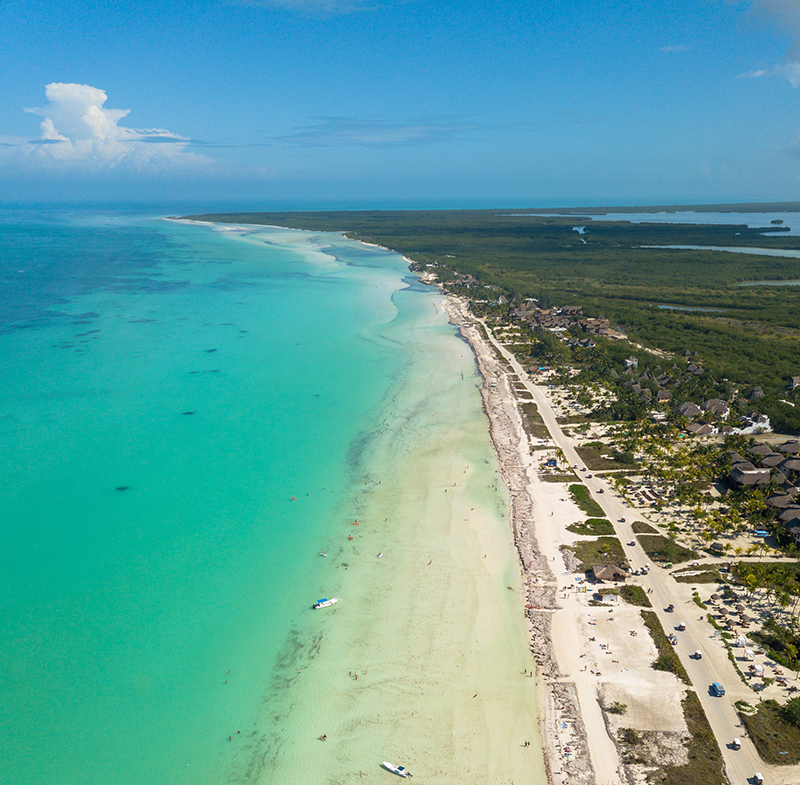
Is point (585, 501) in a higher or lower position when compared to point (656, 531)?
higher

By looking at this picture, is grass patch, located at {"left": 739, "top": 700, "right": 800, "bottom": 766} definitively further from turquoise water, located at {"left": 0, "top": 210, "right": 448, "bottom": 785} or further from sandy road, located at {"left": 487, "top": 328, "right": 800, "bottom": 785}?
turquoise water, located at {"left": 0, "top": 210, "right": 448, "bottom": 785}

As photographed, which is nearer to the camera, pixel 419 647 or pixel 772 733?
pixel 772 733

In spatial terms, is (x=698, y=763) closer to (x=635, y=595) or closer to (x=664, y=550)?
(x=635, y=595)

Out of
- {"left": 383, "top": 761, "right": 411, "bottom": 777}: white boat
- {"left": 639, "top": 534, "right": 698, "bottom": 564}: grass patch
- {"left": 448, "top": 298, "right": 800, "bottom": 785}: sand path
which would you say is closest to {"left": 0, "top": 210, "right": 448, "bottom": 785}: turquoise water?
{"left": 383, "top": 761, "right": 411, "bottom": 777}: white boat

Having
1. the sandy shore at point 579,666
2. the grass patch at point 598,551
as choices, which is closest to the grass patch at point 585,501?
the sandy shore at point 579,666

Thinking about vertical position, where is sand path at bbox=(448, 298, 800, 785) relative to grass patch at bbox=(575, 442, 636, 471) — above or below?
below

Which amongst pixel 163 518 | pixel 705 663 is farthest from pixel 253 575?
pixel 705 663
